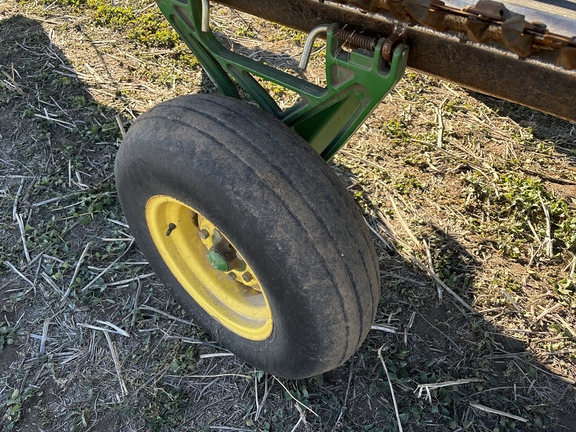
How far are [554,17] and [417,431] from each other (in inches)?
59.2

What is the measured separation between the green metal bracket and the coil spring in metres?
0.02

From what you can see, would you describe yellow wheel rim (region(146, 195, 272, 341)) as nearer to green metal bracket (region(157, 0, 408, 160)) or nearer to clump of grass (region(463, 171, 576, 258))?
green metal bracket (region(157, 0, 408, 160))

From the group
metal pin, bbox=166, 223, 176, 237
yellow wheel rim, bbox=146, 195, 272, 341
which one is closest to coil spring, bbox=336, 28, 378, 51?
yellow wheel rim, bbox=146, 195, 272, 341

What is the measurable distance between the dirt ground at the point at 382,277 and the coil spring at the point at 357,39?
1.26 m

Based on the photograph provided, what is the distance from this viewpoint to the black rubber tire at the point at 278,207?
4.64ft

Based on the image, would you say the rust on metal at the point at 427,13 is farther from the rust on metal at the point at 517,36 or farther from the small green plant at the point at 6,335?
the small green plant at the point at 6,335

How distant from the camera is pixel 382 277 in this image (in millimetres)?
2416

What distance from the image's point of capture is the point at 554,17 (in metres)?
1.03

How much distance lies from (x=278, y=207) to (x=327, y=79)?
1.50 ft

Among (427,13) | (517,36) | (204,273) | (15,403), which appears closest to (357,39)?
(427,13)

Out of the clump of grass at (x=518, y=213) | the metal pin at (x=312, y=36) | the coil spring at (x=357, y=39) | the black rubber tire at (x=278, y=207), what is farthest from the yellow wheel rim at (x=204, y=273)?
the clump of grass at (x=518, y=213)

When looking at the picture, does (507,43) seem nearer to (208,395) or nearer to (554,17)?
(554,17)

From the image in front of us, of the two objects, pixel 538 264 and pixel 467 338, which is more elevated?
pixel 538 264

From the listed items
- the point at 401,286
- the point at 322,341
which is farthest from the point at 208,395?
the point at 401,286
